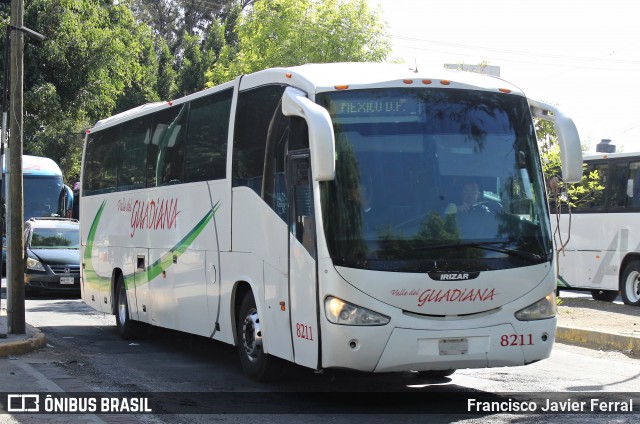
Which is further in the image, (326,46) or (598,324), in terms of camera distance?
(326,46)

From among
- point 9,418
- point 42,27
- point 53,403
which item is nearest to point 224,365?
point 53,403

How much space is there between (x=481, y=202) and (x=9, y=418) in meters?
4.59

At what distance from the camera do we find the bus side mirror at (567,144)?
372 inches

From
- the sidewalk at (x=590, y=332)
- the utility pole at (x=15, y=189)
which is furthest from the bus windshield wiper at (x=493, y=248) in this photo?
the utility pole at (x=15, y=189)

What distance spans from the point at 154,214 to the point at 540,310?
6.66 meters

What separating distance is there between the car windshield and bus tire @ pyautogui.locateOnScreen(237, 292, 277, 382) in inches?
538

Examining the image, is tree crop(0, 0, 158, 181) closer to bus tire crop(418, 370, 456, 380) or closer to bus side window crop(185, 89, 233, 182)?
bus side window crop(185, 89, 233, 182)

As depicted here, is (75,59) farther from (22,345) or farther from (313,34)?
(22,345)

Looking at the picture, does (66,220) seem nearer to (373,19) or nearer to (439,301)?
(373,19)

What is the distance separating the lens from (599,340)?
1478 centimetres

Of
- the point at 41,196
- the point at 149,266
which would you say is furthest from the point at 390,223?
the point at 41,196

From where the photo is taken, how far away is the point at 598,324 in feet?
53.6

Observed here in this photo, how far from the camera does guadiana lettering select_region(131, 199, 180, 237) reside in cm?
1340

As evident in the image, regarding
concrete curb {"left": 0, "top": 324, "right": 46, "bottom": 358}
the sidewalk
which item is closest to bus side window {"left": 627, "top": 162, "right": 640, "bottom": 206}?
the sidewalk
